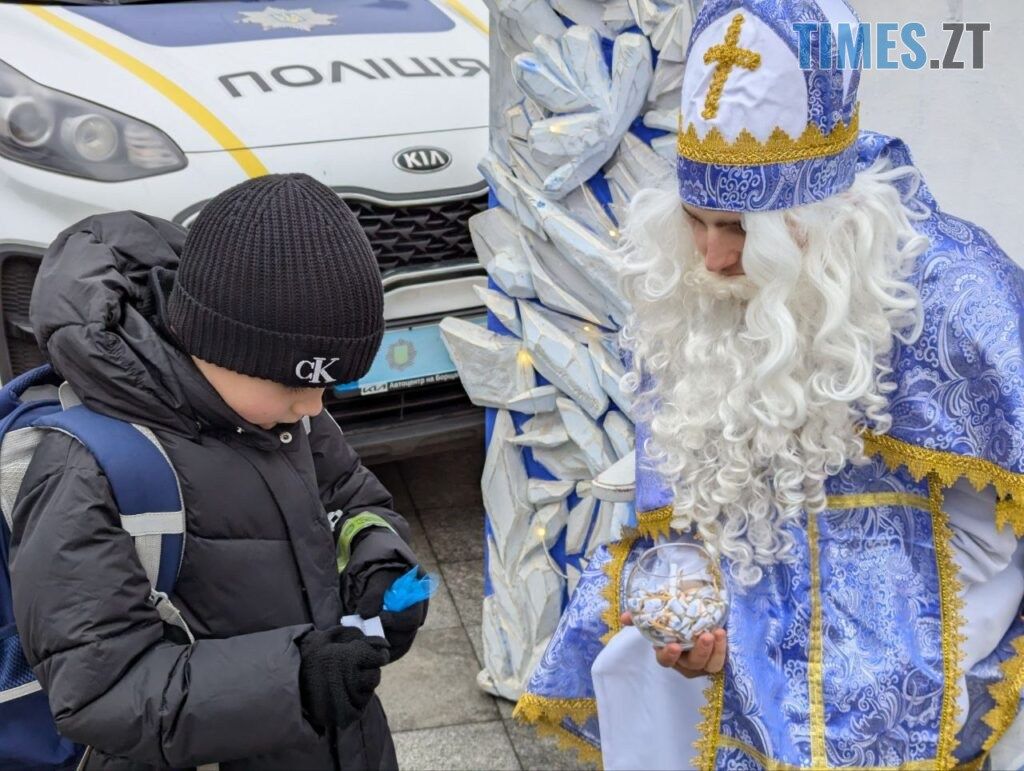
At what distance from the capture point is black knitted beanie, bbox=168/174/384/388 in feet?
5.21

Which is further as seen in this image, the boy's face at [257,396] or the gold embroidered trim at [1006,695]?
the gold embroidered trim at [1006,695]

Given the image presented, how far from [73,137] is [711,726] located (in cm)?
265

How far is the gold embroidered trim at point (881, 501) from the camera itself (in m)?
1.84

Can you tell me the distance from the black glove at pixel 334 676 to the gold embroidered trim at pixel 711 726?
0.57 metres

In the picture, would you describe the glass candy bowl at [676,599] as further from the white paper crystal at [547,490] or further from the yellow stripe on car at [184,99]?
the yellow stripe on car at [184,99]

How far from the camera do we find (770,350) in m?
1.73

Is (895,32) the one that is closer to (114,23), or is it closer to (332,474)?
(332,474)

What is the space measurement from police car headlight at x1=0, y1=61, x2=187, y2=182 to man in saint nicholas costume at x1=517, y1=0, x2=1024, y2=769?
7.03 feet

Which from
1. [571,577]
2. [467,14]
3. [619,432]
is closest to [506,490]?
[571,577]

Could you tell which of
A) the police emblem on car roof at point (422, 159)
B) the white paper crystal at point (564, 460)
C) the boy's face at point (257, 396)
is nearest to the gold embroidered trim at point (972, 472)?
the boy's face at point (257, 396)

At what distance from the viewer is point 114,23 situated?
3.98m

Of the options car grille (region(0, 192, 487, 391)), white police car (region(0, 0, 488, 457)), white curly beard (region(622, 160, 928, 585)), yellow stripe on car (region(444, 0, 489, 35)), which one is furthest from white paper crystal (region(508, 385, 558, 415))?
yellow stripe on car (region(444, 0, 489, 35))

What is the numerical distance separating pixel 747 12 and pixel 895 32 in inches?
31.9

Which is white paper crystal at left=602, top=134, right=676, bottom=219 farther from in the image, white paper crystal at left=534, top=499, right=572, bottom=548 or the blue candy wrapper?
the blue candy wrapper
